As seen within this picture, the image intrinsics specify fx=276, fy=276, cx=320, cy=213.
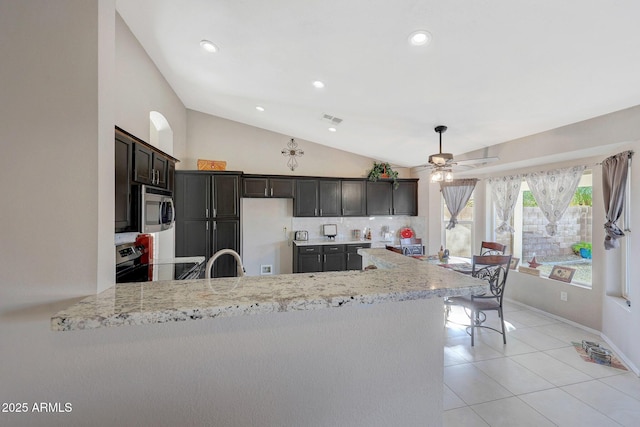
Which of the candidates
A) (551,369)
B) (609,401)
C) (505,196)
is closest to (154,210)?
(551,369)

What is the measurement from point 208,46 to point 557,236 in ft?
16.4

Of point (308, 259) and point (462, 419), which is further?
point (308, 259)

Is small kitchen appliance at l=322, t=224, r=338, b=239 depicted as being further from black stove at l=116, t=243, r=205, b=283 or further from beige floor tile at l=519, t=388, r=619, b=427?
beige floor tile at l=519, t=388, r=619, b=427

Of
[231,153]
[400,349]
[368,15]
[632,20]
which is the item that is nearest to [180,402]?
[400,349]

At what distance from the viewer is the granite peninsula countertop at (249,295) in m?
0.78

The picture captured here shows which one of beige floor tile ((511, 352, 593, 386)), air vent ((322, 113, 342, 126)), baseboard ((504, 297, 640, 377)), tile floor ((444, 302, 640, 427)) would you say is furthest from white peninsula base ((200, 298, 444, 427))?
air vent ((322, 113, 342, 126))

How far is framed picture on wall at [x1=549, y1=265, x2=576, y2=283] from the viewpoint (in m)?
3.70

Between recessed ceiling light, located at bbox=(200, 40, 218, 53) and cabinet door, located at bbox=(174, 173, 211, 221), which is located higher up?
recessed ceiling light, located at bbox=(200, 40, 218, 53)

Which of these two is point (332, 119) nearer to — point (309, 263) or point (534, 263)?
point (309, 263)

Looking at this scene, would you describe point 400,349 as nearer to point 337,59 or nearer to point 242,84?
point 337,59

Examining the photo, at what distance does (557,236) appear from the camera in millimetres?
3891

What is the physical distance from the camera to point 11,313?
0.90m

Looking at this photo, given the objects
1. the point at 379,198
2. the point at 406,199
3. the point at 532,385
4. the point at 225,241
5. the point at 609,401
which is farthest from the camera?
the point at 406,199

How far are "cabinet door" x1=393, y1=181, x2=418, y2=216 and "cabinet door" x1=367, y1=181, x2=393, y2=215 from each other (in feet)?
0.45
